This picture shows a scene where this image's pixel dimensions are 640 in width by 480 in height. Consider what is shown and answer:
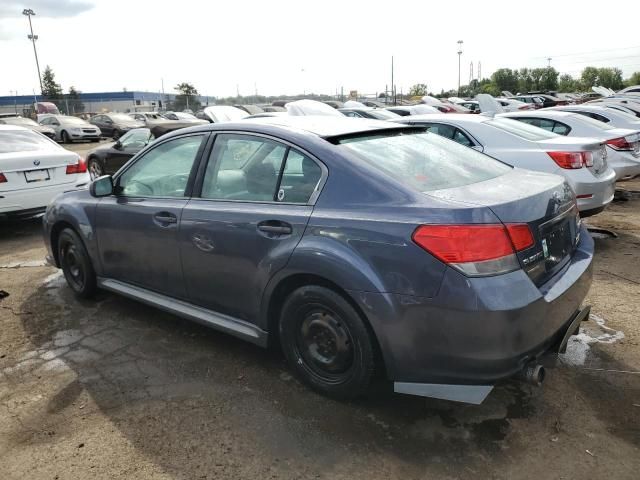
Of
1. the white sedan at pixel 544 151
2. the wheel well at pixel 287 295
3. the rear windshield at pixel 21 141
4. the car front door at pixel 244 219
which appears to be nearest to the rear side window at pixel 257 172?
the car front door at pixel 244 219

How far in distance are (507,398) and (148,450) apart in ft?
6.55

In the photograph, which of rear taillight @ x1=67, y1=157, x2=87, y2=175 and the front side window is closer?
the front side window

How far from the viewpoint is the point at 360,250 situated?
2662mm

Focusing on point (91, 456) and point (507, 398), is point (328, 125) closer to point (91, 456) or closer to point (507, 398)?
point (507, 398)

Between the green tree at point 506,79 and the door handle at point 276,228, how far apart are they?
91.8 meters

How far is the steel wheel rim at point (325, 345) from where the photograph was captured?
2.88 m

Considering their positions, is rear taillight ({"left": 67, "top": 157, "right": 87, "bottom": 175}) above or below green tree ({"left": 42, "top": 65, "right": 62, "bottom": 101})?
below

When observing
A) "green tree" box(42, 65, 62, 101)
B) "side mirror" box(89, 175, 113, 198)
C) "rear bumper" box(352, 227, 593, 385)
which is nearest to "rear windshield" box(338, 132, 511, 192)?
A: "rear bumper" box(352, 227, 593, 385)

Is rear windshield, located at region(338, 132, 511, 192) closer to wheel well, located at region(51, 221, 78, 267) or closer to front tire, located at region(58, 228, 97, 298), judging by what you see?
front tire, located at region(58, 228, 97, 298)

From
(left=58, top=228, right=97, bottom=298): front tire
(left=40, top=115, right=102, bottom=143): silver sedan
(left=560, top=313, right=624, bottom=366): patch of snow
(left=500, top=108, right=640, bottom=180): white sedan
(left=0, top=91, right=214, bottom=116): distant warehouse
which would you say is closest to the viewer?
(left=560, top=313, right=624, bottom=366): patch of snow

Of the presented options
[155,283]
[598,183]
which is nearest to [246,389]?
[155,283]

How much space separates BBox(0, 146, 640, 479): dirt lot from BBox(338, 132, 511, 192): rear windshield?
4.15 ft

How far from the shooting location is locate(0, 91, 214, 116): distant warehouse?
44.7m

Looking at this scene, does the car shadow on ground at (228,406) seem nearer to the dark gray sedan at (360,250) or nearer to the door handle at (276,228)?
the dark gray sedan at (360,250)
